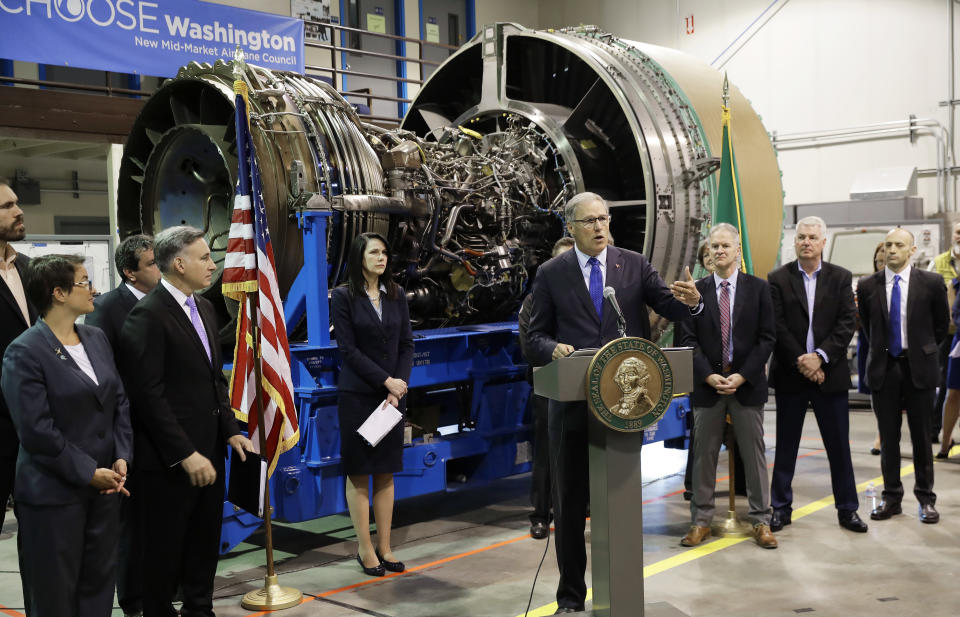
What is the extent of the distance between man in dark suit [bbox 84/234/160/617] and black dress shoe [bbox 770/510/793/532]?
3336mm

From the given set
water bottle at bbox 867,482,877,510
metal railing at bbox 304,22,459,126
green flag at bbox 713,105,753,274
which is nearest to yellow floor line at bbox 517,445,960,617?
water bottle at bbox 867,482,877,510

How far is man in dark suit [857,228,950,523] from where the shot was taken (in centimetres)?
554

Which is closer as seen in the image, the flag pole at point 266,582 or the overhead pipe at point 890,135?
the flag pole at point 266,582

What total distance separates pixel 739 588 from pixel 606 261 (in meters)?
1.72

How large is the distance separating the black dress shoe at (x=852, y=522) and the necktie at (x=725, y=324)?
3.64 feet

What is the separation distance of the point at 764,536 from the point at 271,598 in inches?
99.2

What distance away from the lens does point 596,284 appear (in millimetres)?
3768

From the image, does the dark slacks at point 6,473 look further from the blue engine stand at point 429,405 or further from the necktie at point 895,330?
the necktie at point 895,330

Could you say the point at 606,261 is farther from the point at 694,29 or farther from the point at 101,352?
the point at 694,29

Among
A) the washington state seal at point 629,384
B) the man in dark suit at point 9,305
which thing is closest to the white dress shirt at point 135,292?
the man in dark suit at point 9,305

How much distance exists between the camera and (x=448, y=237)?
593 centimetres

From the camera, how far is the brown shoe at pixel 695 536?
514 cm

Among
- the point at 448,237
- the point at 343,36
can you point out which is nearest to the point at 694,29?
the point at 343,36

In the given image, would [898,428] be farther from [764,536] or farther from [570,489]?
[570,489]
